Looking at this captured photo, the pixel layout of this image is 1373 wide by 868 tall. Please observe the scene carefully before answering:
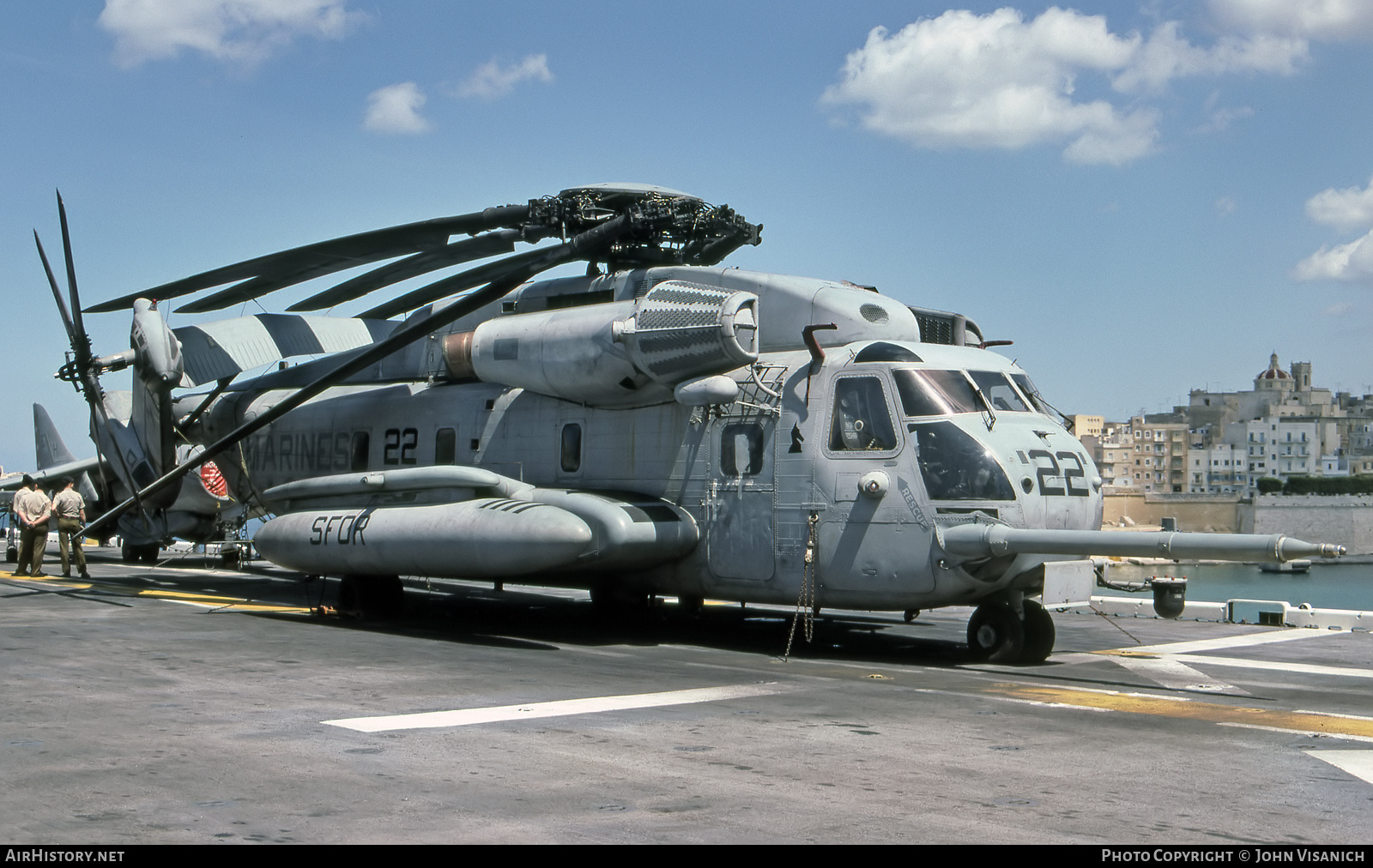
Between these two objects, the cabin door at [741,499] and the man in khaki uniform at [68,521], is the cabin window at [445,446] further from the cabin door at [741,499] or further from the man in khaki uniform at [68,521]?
the man in khaki uniform at [68,521]

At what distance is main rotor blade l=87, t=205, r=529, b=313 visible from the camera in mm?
14041

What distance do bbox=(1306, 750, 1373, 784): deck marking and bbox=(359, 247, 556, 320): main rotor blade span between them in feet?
30.5

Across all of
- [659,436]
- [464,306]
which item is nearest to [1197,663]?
[659,436]

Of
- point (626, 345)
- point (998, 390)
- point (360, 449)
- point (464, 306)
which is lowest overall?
point (360, 449)

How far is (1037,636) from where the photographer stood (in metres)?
11.9

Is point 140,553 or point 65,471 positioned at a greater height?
point 65,471

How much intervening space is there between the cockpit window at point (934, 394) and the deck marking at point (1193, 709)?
8.68 ft

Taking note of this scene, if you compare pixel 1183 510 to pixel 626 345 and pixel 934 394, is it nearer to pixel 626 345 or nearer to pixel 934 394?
pixel 934 394

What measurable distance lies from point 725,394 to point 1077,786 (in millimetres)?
6623

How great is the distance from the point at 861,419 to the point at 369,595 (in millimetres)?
6469

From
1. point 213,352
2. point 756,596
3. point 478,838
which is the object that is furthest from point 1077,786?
point 213,352

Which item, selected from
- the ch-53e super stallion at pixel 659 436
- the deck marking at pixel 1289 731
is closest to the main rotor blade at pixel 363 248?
the ch-53e super stallion at pixel 659 436
